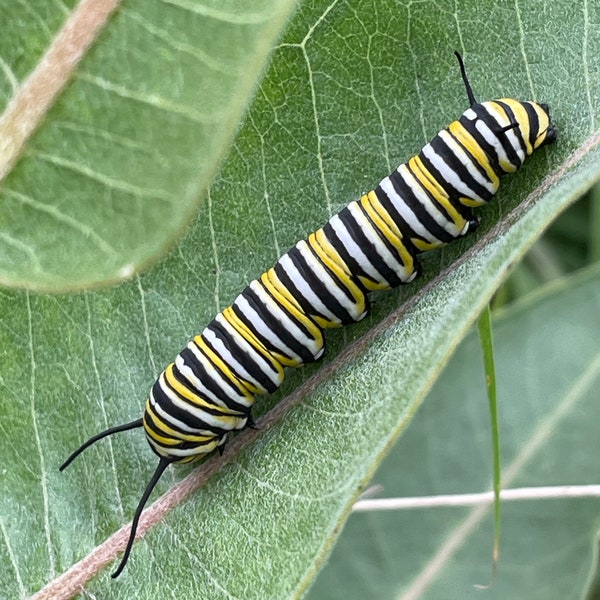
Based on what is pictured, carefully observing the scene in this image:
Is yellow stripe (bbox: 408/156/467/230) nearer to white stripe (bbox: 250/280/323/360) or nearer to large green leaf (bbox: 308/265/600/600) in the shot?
white stripe (bbox: 250/280/323/360)

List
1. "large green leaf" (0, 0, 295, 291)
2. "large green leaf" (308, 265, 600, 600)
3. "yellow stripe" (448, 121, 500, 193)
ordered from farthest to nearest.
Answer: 1. "large green leaf" (308, 265, 600, 600)
2. "yellow stripe" (448, 121, 500, 193)
3. "large green leaf" (0, 0, 295, 291)

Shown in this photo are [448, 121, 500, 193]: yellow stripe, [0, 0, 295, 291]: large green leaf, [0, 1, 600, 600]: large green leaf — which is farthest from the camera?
[448, 121, 500, 193]: yellow stripe

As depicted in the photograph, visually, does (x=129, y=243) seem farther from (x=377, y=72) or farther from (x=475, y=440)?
(x=475, y=440)

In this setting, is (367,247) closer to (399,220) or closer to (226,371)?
(399,220)

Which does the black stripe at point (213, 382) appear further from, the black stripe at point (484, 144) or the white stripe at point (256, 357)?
the black stripe at point (484, 144)

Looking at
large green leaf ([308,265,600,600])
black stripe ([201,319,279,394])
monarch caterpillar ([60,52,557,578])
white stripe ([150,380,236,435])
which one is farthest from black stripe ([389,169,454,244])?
large green leaf ([308,265,600,600])

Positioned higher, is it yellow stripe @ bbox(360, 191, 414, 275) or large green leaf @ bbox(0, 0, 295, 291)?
large green leaf @ bbox(0, 0, 295, 291)

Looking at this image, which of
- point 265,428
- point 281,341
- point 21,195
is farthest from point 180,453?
point 21,195
